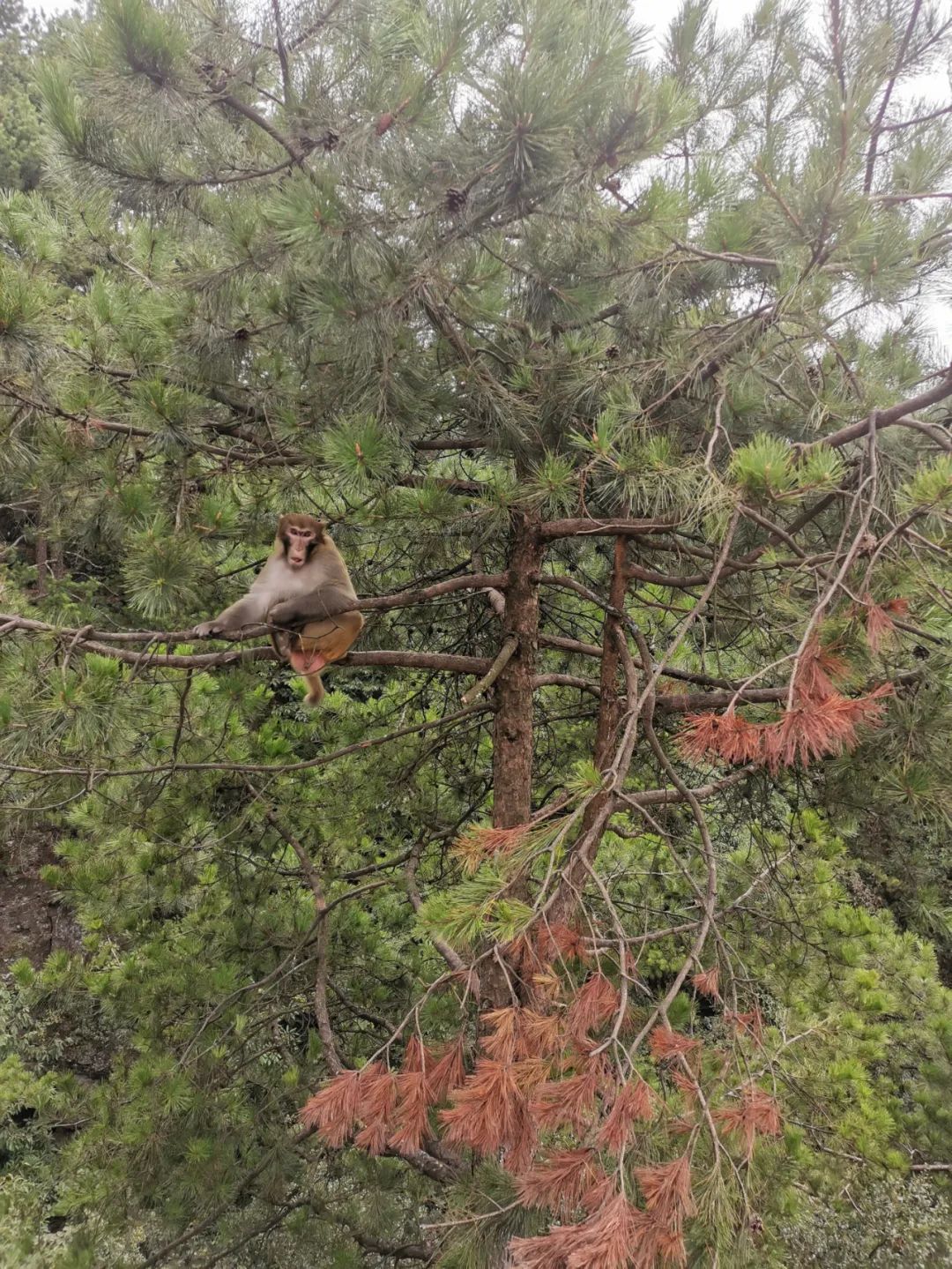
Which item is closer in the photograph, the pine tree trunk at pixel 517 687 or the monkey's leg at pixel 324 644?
the monkey's leg at pixel 324 644

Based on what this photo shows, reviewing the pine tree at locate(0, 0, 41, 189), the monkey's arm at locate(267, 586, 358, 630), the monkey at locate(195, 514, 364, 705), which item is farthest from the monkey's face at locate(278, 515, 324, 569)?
the pine tree at locate(0, 0, 41, 189)

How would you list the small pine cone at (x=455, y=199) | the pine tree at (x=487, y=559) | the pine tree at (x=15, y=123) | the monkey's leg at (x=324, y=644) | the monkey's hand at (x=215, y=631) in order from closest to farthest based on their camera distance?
the pine tree at (x=487, y=559)
the small pine cone at (x=455, y=199)
the monkey's hand at (x=215, y=631)
the monkey's leg at (x=324, y=644)
the pine tree at (x=15, y=123)

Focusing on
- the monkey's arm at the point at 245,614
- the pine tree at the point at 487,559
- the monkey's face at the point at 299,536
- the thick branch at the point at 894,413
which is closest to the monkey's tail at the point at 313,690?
the pine tree at the point at 487,559

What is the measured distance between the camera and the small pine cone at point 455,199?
1.94m

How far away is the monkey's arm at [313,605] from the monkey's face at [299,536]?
106mm

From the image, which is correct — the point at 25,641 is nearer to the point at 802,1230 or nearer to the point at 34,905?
the point at 802,1230

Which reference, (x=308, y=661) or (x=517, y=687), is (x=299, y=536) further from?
(x=517, y=687)

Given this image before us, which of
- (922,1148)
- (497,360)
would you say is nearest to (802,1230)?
(922,1148)

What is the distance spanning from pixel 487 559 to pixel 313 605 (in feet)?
5.40

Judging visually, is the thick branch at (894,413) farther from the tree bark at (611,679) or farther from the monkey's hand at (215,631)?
the monkey's hand at (215,631)

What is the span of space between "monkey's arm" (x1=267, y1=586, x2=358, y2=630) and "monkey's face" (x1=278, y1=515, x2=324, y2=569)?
0.35 feet

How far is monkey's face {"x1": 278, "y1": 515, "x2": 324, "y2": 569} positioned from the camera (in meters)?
2.51

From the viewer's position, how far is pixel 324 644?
273 cm

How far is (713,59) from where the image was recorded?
2463 mm
